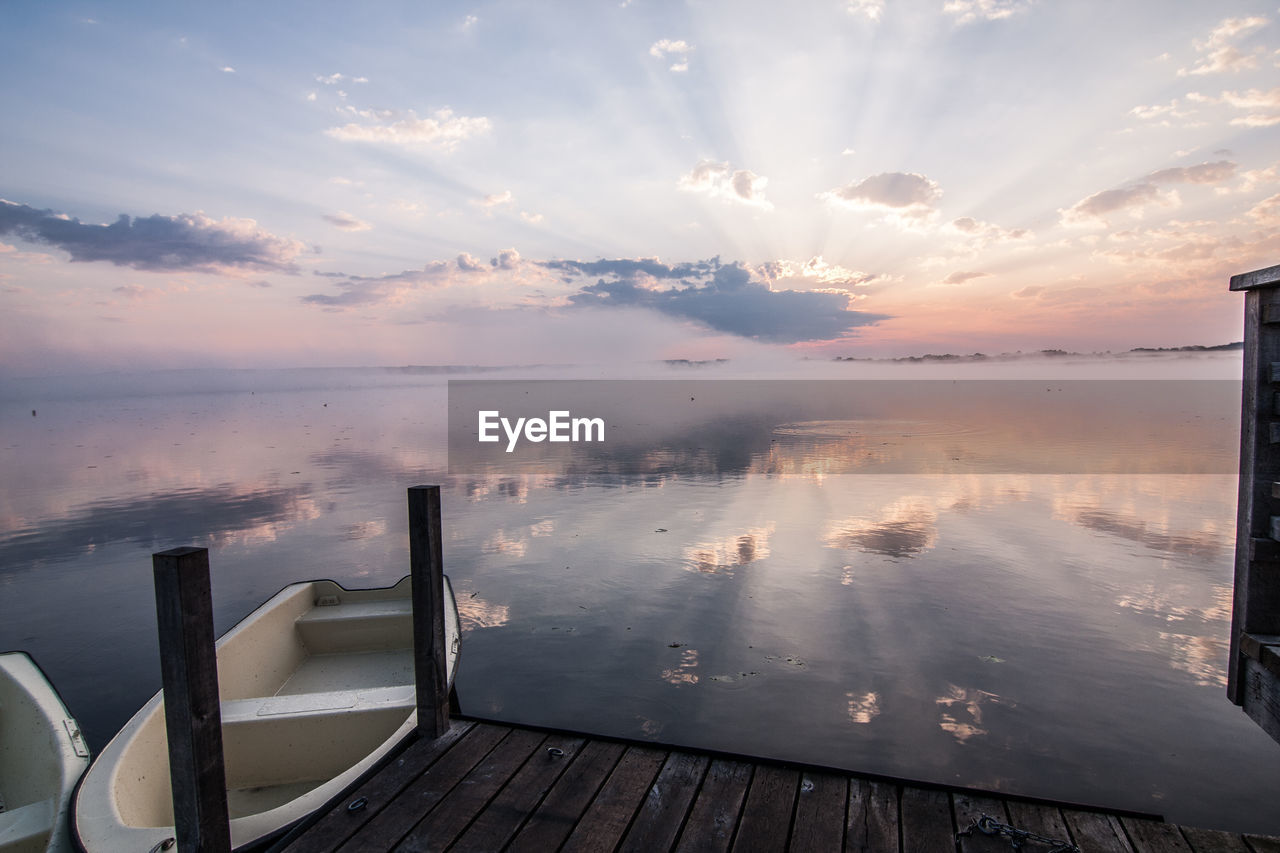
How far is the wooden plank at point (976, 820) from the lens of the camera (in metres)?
4.20

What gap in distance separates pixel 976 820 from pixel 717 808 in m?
1.78

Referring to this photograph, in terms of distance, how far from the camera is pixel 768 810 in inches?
182

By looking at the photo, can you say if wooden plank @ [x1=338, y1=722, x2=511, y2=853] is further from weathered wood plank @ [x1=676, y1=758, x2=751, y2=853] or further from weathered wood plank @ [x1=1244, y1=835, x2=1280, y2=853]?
weathered wood plank @ [x1=1244, y1=835, x2=1280, y2=853]

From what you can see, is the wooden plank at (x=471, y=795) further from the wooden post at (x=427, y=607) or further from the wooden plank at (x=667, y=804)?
the wooden plank at (x=667, y=804)

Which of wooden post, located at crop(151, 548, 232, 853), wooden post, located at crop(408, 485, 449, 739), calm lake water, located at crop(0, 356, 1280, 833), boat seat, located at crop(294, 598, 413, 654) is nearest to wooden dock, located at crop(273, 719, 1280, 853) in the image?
wooden post, located at crop(408, 485, 449, 739)

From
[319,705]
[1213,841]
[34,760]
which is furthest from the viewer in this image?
[319,705]

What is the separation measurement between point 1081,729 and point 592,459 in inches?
982

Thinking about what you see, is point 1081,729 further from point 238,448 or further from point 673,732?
point 238,448

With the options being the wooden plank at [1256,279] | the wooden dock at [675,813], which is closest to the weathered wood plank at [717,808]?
the wooden dock at [675,813]

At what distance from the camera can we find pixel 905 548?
15.9 m

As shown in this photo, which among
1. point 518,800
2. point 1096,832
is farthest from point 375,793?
point 1096,832

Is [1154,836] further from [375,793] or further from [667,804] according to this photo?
[375,793]

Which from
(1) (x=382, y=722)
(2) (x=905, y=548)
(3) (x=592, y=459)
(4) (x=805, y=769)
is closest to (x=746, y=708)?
(4) (x=805, y=769)

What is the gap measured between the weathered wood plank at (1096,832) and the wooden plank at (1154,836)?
6cm
